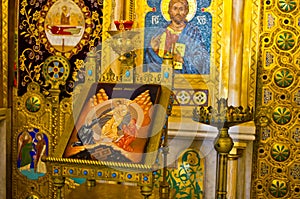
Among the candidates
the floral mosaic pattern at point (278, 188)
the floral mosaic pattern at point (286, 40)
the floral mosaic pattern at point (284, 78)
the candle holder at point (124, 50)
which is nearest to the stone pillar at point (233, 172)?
the floral mosaic pattern at point (278, 188)

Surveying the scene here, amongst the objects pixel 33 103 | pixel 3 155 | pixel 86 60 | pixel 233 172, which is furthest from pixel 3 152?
pixel 233 172

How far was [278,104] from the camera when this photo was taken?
3.84m

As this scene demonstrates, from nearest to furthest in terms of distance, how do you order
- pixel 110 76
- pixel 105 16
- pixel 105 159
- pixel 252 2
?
1. pixel 105 159
2. pixel 110 76
3. pixel 252 2
4. pixel 105 16

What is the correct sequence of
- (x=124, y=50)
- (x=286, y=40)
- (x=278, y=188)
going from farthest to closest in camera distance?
(x=278, y=188), (x=286, y=40), (x=124, y=50)

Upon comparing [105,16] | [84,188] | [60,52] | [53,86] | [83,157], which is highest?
[105,16]

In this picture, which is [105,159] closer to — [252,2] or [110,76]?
[110,76]

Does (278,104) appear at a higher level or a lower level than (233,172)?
higher

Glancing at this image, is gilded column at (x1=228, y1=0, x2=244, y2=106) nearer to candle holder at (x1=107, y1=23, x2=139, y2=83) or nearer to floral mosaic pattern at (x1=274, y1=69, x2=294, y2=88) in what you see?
floral mosaic pattern at (x1=274, y1=69, x2=294, y2=88)

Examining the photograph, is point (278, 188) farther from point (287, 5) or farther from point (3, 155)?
point (3, 155)

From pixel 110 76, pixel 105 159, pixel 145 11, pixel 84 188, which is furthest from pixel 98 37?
pixel 105 159

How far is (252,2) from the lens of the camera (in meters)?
3.76

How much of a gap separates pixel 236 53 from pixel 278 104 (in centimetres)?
53

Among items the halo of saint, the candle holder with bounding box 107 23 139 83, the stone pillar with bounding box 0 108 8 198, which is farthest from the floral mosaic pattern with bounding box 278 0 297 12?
the stone pillar with bounding box 0 108 8 198

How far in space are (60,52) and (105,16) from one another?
501mm
